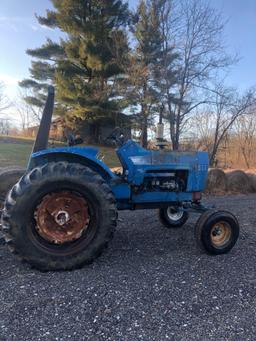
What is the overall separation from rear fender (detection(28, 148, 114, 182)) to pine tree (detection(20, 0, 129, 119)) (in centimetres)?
1477

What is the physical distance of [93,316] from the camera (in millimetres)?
2148

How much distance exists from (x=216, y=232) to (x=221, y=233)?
8 cm

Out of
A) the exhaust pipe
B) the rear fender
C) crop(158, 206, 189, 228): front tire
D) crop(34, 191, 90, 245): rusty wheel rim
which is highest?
the exhaust pipe

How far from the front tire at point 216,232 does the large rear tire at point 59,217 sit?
3.47ft

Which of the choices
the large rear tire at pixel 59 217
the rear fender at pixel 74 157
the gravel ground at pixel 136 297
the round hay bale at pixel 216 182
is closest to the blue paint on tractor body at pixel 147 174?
the rear fender at pixel 74 157

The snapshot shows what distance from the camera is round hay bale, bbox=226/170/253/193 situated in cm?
902

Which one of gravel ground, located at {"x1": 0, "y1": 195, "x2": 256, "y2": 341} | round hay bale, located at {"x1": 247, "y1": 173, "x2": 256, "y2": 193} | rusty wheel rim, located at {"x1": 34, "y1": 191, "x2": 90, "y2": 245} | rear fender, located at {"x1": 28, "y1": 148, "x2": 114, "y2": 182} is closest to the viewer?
gravel ground, located at {"x1": 0, "y1": 195, "x2": 256, "y2": 341}

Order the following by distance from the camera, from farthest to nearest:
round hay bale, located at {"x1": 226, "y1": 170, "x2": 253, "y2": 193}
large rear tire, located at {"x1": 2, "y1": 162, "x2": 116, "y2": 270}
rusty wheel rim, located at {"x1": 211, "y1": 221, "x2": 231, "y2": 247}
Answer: round hay bale, located at {"x1": 226, "y1": 170, "x2": 253, "y2": 193}, rusty wheel rim, located at {"x1": 211, "y1": 221, "x2": 231, "y2": 247}, large rear tire, located at {"x1": 2, "y1": 162, "x2": 116, "y2": 270}

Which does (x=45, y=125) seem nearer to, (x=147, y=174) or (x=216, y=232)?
(x=147, y=174)

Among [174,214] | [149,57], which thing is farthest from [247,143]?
[174,214]

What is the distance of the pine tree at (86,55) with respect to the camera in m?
17.8

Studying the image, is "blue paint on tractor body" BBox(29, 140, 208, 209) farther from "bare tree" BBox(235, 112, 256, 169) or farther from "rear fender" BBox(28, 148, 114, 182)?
"bare tree" BBox(235, 112, 256, 169)

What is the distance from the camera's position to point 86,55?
18016mm

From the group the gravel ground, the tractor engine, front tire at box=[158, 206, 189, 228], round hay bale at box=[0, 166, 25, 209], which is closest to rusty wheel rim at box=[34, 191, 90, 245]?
the gravel ground
